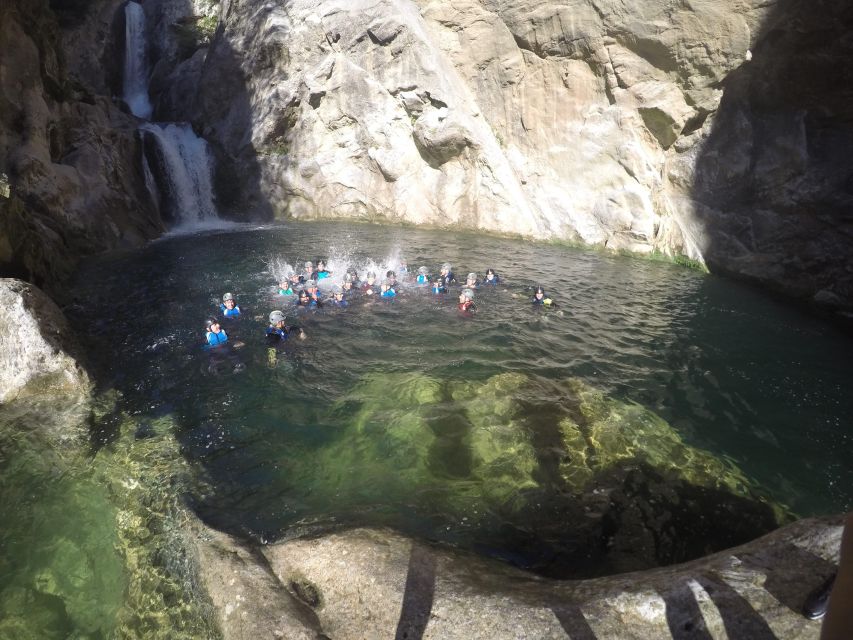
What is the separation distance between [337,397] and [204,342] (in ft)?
13.7

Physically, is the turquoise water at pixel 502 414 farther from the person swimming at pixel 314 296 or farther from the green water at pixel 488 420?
the person swimming at pixel 314 296

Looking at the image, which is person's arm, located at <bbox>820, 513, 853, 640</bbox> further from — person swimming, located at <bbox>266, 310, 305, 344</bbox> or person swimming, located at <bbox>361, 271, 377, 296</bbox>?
person swimming, located at <bbox>361, 271, 377, 296</bbox>

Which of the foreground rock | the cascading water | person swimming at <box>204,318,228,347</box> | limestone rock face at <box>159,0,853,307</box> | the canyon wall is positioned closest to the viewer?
the foreground rock

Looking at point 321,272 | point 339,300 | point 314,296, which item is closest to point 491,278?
point 339,300

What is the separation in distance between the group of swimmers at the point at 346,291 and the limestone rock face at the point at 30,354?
2.80 m

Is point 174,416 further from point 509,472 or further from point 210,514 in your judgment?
point 509,472

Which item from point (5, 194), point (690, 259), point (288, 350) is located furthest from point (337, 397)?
point (690, 259)

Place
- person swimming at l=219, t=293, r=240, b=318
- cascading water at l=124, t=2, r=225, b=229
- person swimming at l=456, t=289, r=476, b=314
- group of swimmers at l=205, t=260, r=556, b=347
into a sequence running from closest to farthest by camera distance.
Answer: group of swimmers at l=205, t=260, r=556, b=347 → person swimming at l=219, t=293, r=240, b=318 → person swimming at l=456, t=289, r=476, b=314 → cascading water at l=124, t=2, r=225, b=229

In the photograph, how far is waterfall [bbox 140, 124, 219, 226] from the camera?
24.4m

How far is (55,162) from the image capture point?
707 inches

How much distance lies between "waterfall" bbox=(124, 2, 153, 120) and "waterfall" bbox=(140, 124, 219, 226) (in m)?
9.05

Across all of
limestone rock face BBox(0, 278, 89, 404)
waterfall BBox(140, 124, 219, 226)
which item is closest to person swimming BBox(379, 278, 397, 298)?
limestone rock face BBox(0, 278, 89, 404)

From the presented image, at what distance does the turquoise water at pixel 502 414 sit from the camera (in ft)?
18.7

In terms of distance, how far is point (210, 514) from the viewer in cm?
551
